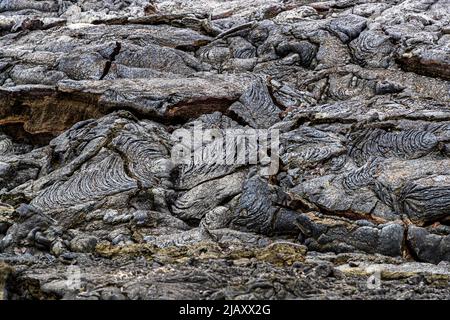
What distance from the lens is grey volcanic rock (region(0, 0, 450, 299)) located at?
12.3 m

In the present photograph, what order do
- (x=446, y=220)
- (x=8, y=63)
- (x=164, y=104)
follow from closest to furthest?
(x=446, y=220) < (x=164, y=104) < (x=8, y=63)

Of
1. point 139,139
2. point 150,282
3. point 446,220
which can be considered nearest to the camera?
point 150,282

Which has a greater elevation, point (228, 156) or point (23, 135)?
point (23, 135)

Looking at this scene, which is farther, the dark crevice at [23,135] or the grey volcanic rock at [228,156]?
the dark crevice at [23,135]

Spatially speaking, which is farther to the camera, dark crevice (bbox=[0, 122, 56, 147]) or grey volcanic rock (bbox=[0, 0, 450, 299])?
dark crevice (bbox=[0, 122, 56, 147])

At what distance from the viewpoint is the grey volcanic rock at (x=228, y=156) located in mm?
12266

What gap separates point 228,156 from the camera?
55.7 feet

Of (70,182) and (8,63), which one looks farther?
(8,63)

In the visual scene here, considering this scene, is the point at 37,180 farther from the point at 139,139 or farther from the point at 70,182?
the point at 139,139

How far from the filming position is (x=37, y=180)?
17328 millimetres

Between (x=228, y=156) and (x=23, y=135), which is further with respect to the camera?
(x=23, y=135)

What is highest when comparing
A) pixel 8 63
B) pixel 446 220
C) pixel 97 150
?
pixel 8 63
